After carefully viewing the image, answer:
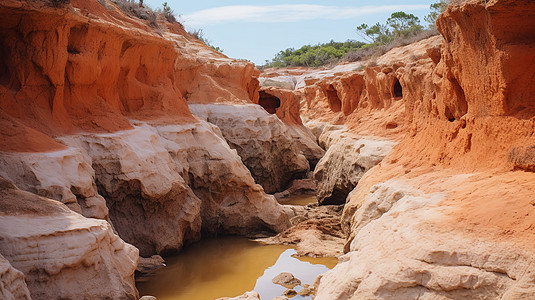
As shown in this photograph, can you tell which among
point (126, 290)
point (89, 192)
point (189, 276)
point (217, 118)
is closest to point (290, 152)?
point (217, 118)

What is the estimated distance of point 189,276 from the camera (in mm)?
9672

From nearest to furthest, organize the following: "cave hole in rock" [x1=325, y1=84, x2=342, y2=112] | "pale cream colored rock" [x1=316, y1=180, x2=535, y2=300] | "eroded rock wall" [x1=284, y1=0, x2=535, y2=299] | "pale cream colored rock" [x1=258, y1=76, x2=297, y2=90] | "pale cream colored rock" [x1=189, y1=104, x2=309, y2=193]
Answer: "pale cream colored rock" [x1=316, y1=180, x2=535, y2=300], "eroded rock wall" [x1=284, y1=0, x2=535, y2=299], "pale cream colored rock" [x1=189, y1=104, x2=309, y2=193], "cave hole in rock" [x1=325, y1=84, x2=342, y2=112], "pale cream colored rock" [x1=258, y1=76, x2=297, y2=90]

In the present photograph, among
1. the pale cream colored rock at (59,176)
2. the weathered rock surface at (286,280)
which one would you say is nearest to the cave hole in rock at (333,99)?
the weathered rock surface at (286,280)

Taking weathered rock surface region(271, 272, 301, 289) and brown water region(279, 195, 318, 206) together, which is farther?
brown water region(279, 195, 318, 206)

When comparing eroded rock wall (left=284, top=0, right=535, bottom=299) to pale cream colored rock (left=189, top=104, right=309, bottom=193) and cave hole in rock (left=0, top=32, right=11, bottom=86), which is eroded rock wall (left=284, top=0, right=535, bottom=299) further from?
pale cream colored rock (left=189, top=104, right=309, bottom=193)

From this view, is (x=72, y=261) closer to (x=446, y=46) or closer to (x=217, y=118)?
(x=446, y=46)

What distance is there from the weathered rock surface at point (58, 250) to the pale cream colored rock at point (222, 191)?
535cm

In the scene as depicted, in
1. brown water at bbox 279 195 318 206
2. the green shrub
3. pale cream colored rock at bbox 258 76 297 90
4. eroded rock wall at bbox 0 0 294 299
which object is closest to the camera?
eroded rock wall at bbox 0 0 294 299

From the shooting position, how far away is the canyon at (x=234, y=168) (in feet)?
17.9

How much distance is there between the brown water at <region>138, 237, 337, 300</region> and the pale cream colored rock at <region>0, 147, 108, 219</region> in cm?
181

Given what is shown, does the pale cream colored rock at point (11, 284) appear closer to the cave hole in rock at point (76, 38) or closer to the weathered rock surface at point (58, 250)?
the weathered rock surface at point (58, 250)

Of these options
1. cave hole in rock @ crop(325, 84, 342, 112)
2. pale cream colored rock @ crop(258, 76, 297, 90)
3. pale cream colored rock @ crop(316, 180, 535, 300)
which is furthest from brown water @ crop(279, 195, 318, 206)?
pale cream colored rock @ crop(258, 76, 297, 90)

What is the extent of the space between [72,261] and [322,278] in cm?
279

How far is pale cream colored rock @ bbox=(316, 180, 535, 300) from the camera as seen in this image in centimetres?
488
